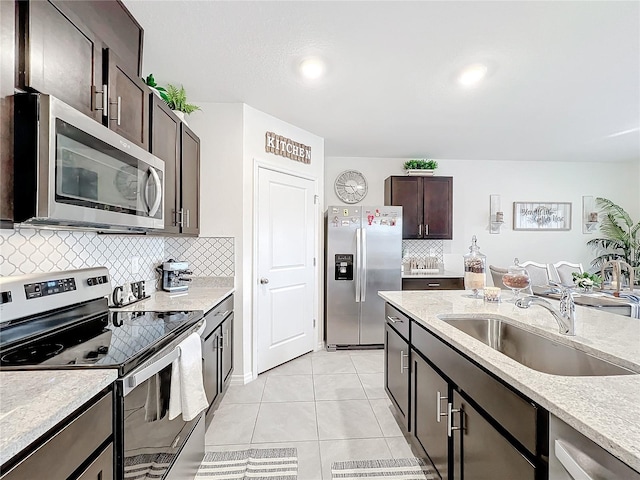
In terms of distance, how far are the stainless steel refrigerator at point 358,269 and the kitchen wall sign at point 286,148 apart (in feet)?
2.29

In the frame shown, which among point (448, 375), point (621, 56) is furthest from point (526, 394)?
point (621, 56)

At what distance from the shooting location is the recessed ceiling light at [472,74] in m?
2.32

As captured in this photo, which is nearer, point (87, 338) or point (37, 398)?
point (37, 398)

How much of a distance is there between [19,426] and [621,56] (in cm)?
352

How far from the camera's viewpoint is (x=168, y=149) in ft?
7.05

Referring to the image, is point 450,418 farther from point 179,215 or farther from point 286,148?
point 286,148

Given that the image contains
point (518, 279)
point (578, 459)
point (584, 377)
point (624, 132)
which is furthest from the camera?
point (624, 132)

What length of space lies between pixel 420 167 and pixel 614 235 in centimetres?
350

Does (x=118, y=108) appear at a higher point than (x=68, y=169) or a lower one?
higher

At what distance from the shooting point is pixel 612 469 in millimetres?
665

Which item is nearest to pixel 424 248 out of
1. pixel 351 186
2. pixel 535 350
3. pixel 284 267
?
pixel 351 186

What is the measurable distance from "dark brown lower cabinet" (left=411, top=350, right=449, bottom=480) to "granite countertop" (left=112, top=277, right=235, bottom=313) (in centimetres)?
131

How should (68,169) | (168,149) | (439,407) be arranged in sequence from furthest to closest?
(168,149)
(439,407)
(68,169)

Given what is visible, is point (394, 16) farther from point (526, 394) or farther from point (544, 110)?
point (544, 110)
